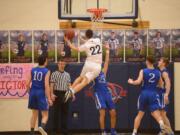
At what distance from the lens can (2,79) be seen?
11.7 meters

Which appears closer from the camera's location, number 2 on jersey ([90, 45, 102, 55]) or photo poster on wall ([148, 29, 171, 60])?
number 2 on jersey ([90, 45, 102, 55])

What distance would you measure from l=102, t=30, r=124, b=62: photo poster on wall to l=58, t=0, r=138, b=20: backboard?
89cm

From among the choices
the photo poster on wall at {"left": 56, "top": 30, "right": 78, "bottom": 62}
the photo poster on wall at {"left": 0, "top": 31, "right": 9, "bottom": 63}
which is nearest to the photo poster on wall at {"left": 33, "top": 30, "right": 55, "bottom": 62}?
the photo poster on wall at {"left": 56, "top": 30, "right": 78, "bottom": 62}

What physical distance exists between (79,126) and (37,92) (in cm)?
245

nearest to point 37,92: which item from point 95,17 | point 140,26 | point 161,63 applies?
point 95,17

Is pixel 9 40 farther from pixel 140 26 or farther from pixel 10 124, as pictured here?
pixel 140 26

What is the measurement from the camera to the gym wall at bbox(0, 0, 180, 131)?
1164cm

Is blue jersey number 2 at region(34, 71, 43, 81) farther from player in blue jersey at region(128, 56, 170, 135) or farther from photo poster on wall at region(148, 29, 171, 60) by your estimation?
photo poster on wall at region(148, 29, 171, 60)

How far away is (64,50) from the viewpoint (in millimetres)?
11633

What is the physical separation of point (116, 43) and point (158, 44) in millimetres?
1132

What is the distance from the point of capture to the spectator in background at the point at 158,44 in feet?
38.1

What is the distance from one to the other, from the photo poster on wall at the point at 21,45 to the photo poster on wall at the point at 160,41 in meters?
3.23

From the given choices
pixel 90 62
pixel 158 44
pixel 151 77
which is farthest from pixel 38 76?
pixel 158 44

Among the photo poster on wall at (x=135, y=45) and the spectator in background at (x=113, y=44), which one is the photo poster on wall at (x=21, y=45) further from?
the photo poster on wall at (x=135, y=45)
